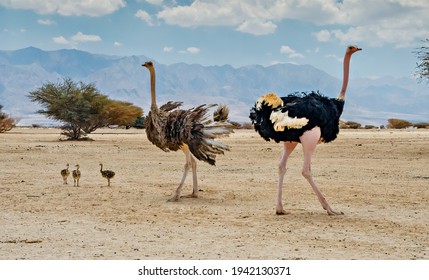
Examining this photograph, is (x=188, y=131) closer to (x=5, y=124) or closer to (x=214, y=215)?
(x=214, y=215)

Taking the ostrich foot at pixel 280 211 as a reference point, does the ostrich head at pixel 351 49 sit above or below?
above

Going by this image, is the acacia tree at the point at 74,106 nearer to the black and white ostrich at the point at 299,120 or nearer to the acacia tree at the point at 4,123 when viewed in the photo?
the acacia tree at the point at 4,123

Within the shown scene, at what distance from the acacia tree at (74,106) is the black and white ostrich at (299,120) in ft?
95.3

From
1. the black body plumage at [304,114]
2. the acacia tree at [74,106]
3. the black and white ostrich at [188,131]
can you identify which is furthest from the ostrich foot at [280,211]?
the acacia tree at [74,106]

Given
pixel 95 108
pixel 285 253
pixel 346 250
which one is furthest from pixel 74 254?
pixel 95 108

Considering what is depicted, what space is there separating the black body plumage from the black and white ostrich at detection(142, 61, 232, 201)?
156 centimetres

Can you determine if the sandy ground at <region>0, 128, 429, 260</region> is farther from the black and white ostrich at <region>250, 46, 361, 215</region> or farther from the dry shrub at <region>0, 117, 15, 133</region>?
the dry shrub at <region>0, 117, 15, 133</region>

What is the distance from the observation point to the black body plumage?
9.93 meters

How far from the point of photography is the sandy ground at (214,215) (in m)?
7.90

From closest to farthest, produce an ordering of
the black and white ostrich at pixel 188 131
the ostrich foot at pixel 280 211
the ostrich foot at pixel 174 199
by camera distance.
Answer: the ostrich foot at pixel 280 211 → the black and white ostrich at pixel 188 131 → the ostrich foot at pixel 174 199

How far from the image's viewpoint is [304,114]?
9898mm

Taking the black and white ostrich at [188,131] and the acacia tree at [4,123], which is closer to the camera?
the black and white ostrich at [188,131]

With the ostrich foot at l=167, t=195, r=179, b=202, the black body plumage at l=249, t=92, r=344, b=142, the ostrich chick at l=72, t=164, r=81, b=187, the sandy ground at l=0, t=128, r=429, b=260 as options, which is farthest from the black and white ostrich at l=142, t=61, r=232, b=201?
the ostrich chick at l=72, t=164, r=81, b=187
